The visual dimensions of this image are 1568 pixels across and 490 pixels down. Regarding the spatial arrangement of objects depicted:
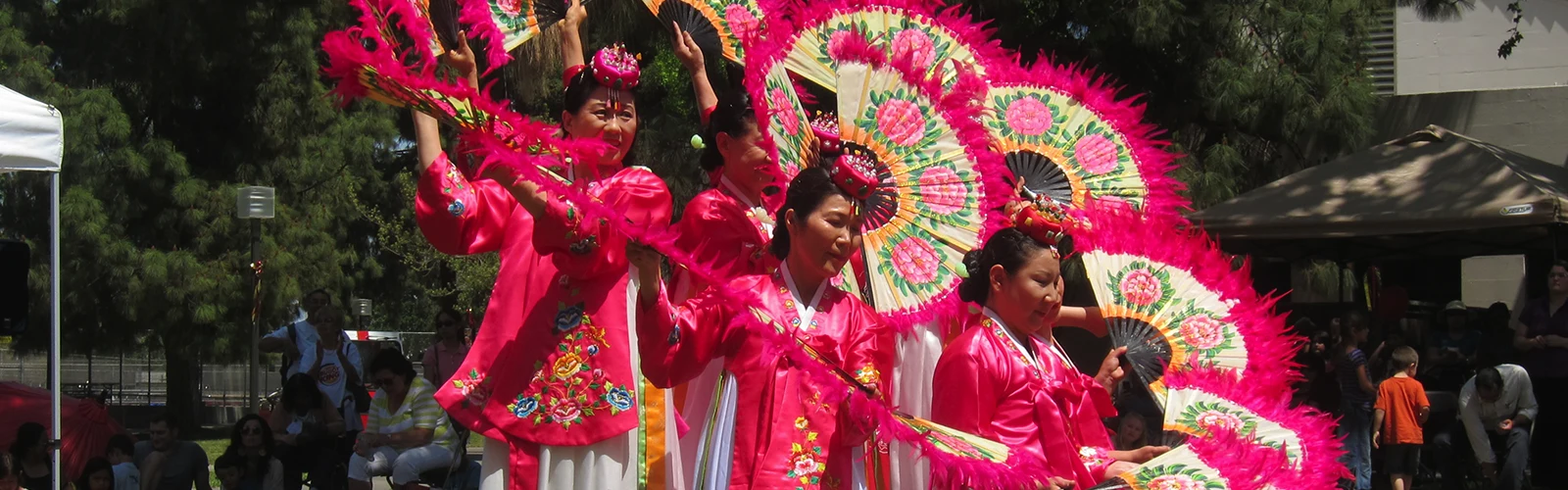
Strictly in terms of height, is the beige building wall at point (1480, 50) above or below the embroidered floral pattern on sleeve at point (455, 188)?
above

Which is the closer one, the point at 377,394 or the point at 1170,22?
the point at 377,394

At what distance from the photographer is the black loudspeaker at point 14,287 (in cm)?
700

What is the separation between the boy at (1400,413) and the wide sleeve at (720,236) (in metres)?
5.14

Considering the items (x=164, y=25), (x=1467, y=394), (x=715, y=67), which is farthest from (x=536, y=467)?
(x=164, y=25)

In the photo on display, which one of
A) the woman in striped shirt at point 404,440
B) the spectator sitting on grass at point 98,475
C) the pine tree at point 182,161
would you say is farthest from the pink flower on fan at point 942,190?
the pine tree at point 182,161

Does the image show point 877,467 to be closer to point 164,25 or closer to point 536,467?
point 536,467

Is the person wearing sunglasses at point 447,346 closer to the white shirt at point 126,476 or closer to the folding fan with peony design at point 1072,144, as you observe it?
the white shirt at point 126,476

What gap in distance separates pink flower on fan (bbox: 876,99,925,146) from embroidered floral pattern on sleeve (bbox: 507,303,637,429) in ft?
2.74

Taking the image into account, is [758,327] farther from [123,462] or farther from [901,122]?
[123,462]

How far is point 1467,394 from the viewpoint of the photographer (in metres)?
8.38

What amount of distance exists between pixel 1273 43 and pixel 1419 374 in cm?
227

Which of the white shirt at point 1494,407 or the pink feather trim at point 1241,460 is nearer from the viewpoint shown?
the pink feather trim at point 1241,460

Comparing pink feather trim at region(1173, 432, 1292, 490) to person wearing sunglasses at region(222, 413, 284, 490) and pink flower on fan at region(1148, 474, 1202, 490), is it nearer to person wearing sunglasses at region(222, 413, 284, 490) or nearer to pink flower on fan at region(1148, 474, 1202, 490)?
pink flower on fan at region(1148, 474, 1202, 490)

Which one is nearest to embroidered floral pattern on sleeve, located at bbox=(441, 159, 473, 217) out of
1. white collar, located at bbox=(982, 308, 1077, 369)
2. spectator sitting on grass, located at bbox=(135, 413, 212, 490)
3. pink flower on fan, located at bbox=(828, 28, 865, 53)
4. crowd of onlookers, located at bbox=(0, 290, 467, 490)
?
pink flower on fan, located at bbox=(828, 28, 865, 53)
